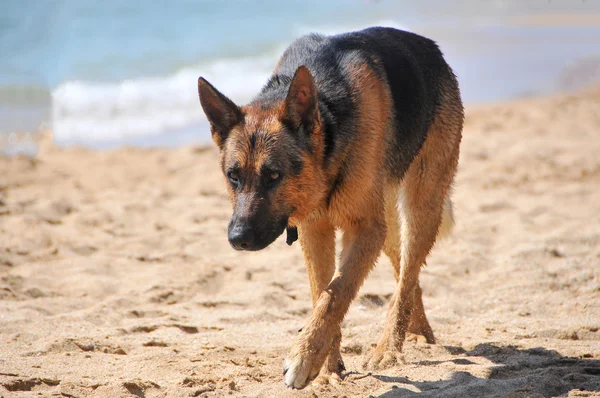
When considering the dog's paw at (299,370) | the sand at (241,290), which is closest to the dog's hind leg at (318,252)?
the sand at (241,290)

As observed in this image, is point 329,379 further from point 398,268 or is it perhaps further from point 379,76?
point 379,76

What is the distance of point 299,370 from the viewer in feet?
12.0

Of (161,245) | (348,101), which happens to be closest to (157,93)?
(161,245)

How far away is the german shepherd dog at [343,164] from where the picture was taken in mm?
3941

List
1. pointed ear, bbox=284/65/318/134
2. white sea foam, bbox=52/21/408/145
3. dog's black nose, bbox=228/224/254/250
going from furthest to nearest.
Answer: white sea foam, bbox=52/21/408/145
pointed ear, bbox=284/65/318/134
dog's black nose, bbox=228/224/254/250

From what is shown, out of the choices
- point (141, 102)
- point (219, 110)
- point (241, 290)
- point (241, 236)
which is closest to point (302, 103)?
point (219, 110)

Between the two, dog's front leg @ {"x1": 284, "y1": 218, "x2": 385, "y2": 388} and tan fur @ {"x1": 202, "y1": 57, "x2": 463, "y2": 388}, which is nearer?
dog's front leg @ {"x1": 284, "y1": 218, "x2": 385, "y2": 388}

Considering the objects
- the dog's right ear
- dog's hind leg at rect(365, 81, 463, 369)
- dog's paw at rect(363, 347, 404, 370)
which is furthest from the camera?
dog's hind leg at rect(365, 81, 463, 369)

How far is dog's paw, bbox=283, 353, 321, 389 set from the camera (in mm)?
3652

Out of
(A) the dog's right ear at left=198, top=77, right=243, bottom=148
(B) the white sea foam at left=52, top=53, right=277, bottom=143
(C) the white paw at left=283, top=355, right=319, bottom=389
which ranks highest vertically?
(B) the white sea foam at left=52, top=53, right=277, bottom=143

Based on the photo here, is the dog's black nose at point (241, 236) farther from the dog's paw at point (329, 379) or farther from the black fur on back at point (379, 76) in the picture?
the dog's paw at point (329, 379)

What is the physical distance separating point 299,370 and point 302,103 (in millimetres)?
1518

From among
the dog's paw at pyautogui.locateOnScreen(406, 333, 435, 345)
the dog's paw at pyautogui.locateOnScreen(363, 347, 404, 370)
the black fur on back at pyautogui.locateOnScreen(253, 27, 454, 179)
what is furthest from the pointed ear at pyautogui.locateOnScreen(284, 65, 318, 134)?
the dog's paw at pyautogui.locateOnScreen(406, 333, 435, 345)

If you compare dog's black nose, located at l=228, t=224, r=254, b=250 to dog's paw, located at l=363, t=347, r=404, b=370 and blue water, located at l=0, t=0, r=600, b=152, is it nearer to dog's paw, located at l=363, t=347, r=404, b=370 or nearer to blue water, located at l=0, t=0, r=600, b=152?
dog's paw, located at l=363, t=347, r=404, b=370
